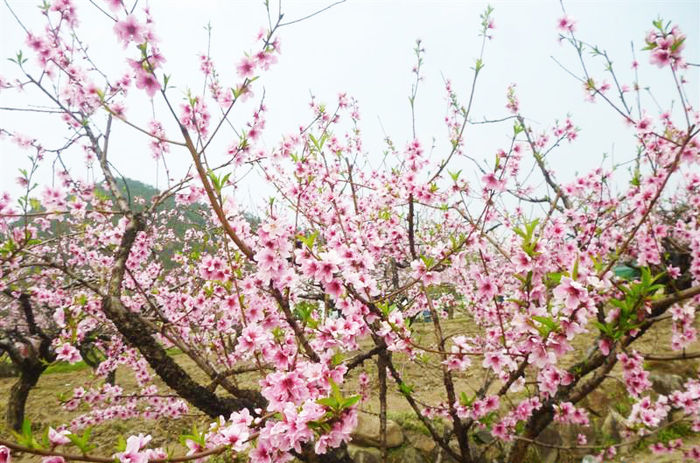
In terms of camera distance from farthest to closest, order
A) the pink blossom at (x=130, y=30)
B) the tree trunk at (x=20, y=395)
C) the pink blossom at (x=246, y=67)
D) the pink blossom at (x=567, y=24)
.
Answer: the tree trunk at (x=20, y=395) → the pink blossom at (x=567, y=24) → the pink blossom at (x=246, y=67) → the pink blossom at (x=130, y=30)

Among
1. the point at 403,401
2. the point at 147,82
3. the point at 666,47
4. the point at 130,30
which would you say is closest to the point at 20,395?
the point at 403,401

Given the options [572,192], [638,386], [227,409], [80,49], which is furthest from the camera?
[572,192]

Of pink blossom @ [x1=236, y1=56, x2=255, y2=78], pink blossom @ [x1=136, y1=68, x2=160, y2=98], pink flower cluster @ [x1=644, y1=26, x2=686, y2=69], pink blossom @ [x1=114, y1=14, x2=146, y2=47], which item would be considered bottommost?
pink blossom @ [x1=136, y1=68, x2=160, y2=98]

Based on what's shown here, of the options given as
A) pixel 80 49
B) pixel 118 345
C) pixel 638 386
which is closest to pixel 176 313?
pixel 118 345

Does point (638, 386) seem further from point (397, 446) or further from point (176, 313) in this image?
point (176, 313)

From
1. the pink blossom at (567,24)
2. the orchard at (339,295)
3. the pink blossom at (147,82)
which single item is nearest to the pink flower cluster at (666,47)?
the orchard at (339,295)

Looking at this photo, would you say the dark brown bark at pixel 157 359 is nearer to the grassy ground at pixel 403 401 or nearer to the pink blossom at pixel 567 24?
the grassy ground at pixel 403 401

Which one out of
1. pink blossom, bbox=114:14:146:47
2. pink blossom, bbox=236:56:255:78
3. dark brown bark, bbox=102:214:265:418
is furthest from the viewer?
dark brown bark, bbox=102:214:265:418

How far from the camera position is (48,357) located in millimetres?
6797

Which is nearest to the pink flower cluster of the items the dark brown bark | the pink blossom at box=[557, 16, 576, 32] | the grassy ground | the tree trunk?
the pink blossom at box=[557, 16, 576, 32]

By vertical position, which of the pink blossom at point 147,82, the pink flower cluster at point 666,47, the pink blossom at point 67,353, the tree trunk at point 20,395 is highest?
the pink flower cluster at point 666,47

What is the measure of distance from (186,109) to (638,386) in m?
4.19

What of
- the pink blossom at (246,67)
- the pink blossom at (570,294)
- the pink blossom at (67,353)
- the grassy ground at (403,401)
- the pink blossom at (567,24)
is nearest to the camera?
the pink blossom at (570,294)

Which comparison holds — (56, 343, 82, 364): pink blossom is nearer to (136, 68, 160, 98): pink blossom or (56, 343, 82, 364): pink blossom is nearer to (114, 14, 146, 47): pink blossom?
(136, 68, 160, 98): pink blossom
